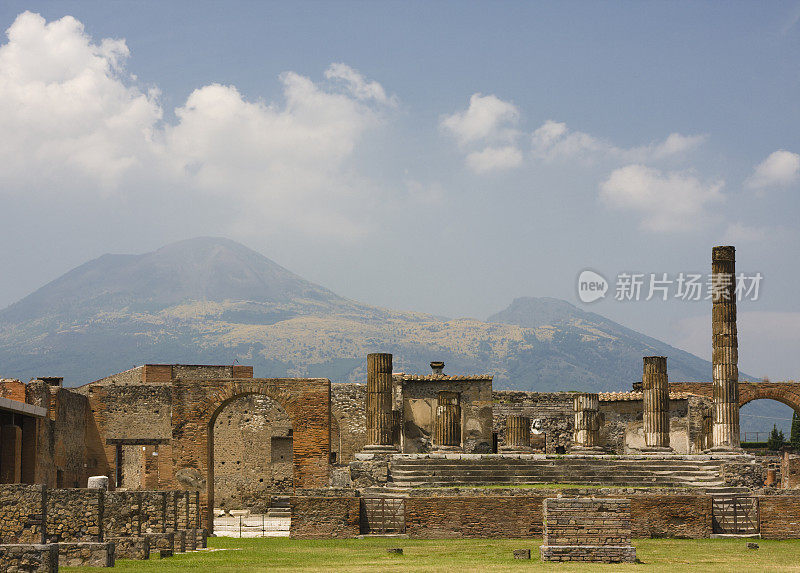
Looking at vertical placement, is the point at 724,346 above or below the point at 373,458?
above

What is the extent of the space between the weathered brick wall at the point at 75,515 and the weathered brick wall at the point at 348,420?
27.5m

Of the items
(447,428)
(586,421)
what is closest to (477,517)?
(447,428)

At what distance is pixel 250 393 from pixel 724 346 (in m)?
15.4

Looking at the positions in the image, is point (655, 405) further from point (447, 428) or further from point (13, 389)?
point (13, 389)

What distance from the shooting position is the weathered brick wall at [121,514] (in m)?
20.0

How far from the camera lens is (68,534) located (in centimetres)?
1730

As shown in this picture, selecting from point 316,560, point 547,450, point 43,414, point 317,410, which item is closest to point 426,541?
point 316,560

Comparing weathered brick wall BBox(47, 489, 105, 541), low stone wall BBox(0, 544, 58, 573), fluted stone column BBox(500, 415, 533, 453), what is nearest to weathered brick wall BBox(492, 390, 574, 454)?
fluted stone column BBox(500, 415, 533, 453)

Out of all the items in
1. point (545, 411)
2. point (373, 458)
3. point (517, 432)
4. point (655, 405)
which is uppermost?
point (655, 405)

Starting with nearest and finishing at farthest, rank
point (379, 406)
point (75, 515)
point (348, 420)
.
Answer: point (75, 515)
point (379, 406)
point (348, 420)

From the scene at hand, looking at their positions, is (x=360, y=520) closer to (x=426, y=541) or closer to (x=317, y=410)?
(x=426, y=541)

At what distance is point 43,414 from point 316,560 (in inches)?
664

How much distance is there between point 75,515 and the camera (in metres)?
17.5

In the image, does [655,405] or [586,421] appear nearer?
[586,421]
